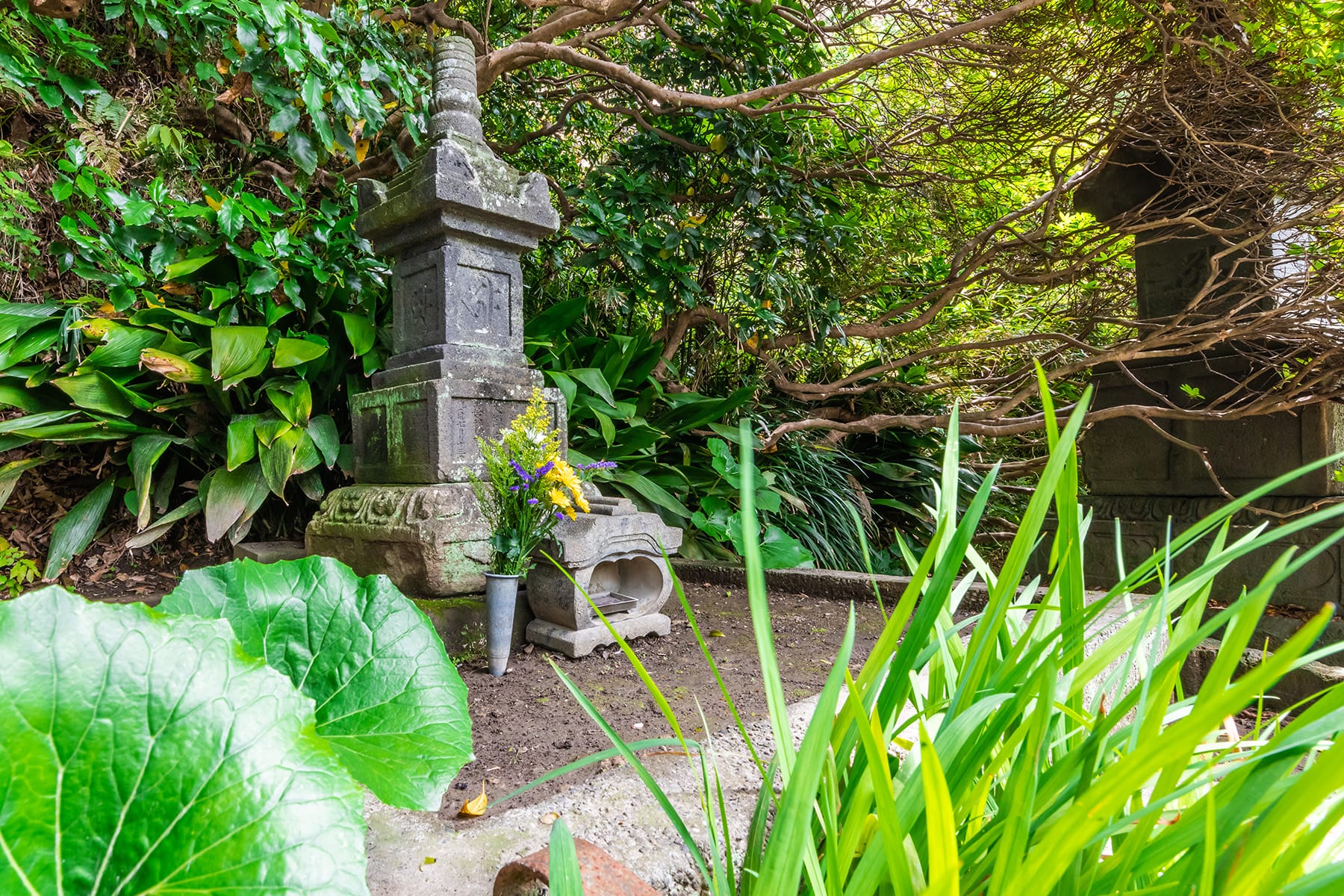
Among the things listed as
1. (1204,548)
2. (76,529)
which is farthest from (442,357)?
(1204,548)

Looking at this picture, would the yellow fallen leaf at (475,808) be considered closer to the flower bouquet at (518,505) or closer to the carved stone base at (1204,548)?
the flower bouquet at (518,505)

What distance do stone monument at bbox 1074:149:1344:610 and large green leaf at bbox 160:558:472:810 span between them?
364 centimetres

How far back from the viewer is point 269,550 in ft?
9.59

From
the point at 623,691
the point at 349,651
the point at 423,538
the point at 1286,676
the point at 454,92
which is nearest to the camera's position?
the point at 349,651

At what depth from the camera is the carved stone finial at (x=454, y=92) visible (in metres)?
2.69

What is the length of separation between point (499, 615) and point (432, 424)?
74 centimetres

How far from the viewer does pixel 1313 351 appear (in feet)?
10.9

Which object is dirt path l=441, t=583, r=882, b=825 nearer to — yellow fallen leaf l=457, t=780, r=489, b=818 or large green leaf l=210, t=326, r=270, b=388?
yellow fallen leaf l=457, t=780, r=489, b=818

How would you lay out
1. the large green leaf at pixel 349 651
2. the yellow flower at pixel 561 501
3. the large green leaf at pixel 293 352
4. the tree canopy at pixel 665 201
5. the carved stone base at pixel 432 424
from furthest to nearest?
1. the large green leaf at pixel 293 352
2. the tree canopy at pixel 665 201
3. the carved stone base at pixel 432 424
4. the yellow flower at pixel 561 501
5. the large green leaf at pixel 349 651

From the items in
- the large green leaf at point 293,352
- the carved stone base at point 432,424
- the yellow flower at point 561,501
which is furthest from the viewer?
the large green leaf at point 293,352

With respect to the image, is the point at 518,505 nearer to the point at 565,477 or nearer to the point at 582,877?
the point at 565,477

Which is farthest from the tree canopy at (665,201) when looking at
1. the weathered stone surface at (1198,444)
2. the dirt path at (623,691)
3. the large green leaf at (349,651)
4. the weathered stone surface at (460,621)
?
the large green leaf at (349,651)

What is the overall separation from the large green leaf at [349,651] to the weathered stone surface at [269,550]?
2368 mm

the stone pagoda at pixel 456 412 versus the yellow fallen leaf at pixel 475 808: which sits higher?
the stone pagoda at pixel 456 412
